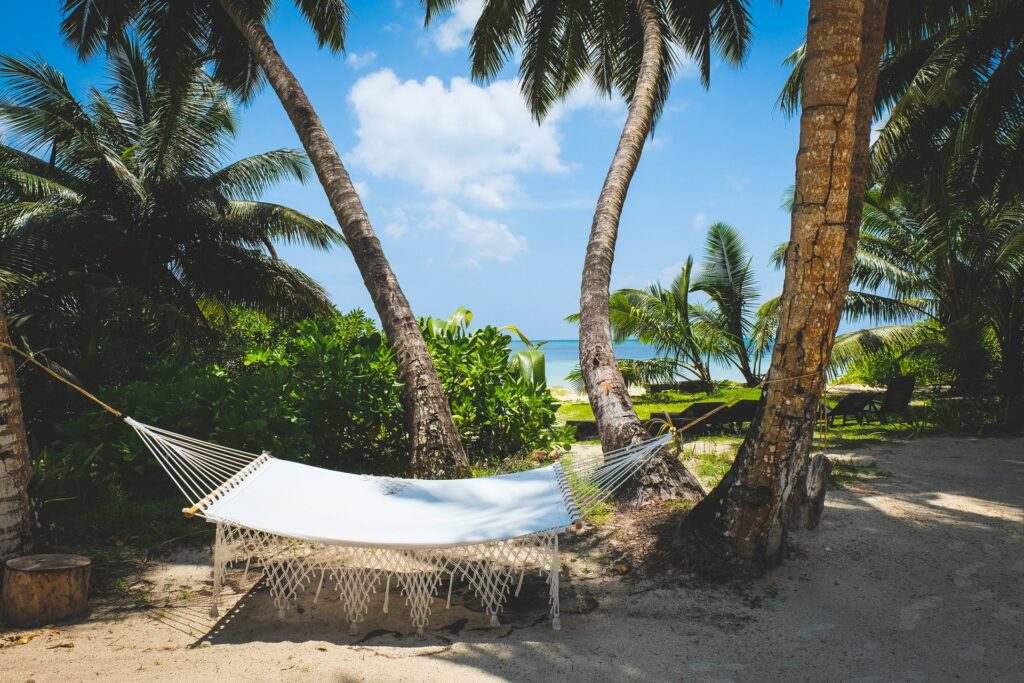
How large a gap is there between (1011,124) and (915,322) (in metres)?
4.75

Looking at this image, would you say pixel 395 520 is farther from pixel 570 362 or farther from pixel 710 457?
pixel 570 362

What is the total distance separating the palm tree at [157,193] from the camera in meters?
8.38

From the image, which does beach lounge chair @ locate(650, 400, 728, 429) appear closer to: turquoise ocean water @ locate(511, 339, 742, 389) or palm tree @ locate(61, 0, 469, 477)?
palm tree @ locate(61, 0, 469, 477)

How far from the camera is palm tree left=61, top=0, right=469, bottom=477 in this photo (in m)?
4.22

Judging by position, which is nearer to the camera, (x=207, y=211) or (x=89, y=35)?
(x=89, y=35)

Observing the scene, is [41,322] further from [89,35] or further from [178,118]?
[178,118]

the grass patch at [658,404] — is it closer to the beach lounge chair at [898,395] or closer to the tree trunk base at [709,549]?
the beach lounge chair at [898,395]

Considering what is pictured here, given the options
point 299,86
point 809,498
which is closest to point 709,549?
point 809,498

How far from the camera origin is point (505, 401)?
502 cm

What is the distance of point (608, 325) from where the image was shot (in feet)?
15.0

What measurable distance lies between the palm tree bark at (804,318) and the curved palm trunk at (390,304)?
1624 mm

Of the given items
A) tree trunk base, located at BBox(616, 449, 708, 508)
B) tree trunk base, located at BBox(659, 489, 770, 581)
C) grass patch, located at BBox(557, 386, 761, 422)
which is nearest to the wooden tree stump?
tree trunk base, located at BBox(659, 489, 770, 581)

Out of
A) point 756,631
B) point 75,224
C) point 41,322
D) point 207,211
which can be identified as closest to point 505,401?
point 756,631

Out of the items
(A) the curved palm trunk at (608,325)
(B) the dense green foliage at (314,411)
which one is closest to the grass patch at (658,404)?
(B) the dense green foliage at (314,411)
